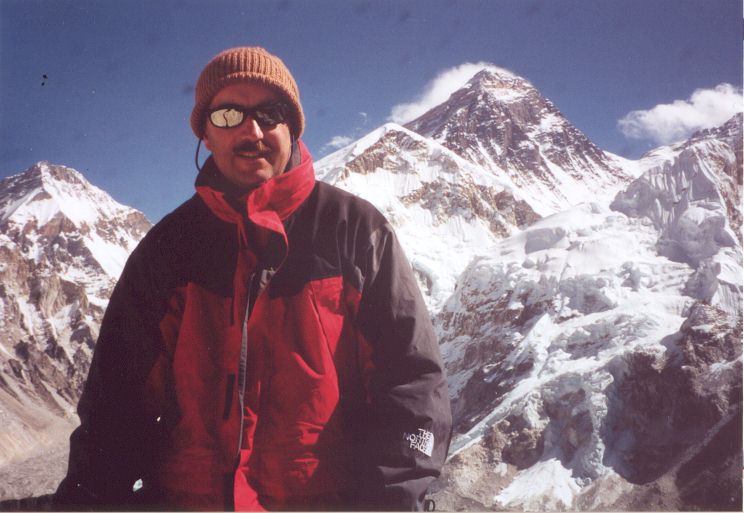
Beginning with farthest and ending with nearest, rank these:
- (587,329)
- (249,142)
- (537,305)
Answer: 1. (537,305)
2. (587,329)
3. (249,142)

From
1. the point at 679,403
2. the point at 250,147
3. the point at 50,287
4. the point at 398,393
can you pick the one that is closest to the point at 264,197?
the point at 250,147

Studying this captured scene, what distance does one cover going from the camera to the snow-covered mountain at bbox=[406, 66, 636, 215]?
154 metres

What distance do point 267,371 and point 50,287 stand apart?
11940 cm

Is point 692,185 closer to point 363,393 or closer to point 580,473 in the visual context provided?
point 580,473

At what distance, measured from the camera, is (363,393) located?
2826 mm

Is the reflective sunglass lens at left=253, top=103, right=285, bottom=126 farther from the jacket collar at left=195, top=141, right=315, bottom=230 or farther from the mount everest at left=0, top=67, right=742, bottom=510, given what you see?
the mount everest at left=0, top=67, right=742, bottom=510

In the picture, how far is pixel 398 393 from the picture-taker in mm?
2662

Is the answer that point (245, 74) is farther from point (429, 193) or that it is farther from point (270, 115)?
point (429, 193)

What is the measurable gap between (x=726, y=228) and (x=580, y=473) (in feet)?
143

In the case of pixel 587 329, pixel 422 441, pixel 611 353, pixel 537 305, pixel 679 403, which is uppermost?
pixel 537 305

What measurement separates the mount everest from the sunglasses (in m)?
26.2

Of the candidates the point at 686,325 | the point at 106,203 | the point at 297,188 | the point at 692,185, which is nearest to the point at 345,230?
the point at 297,188

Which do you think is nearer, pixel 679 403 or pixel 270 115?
pixel 270 115

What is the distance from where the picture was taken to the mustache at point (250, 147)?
293 centimetres
